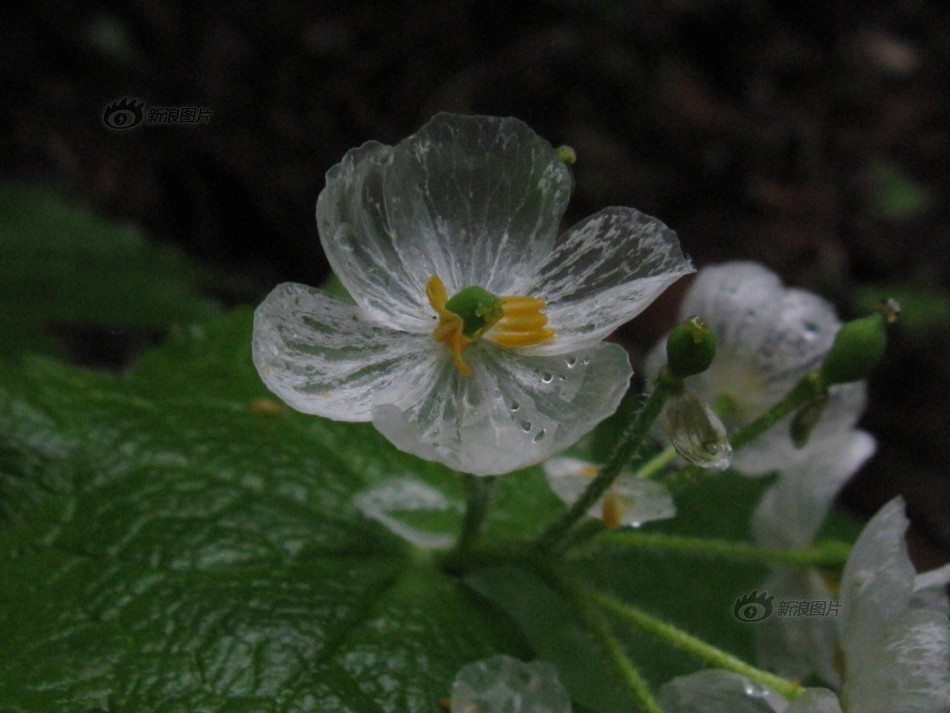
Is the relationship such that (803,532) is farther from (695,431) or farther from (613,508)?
(695,431)

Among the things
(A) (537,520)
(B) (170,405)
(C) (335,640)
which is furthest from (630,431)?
(B) (170,405)

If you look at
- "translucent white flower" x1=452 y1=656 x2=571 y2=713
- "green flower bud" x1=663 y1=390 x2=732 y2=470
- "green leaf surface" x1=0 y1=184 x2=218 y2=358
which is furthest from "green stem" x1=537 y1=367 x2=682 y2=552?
"green leaf surface" x1=0 y1=184 x2=218 y2=358

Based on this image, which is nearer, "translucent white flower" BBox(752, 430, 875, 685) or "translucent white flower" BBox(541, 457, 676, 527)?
"translucent white flower" BBox(541, 457, 676, 527)

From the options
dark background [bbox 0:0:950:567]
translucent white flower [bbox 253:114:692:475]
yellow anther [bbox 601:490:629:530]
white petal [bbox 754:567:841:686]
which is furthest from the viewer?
dark background [bbox 0:0:950:567]

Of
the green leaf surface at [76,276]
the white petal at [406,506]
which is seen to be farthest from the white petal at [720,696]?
the green leaf surface at [76,276]

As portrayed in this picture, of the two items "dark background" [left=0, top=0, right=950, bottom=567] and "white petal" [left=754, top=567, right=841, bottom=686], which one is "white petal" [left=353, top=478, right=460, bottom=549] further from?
"dark background" [left=0, top=0, right=950, bottom=567]

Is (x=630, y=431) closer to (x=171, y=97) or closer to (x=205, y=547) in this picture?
(x=205, y=547)
